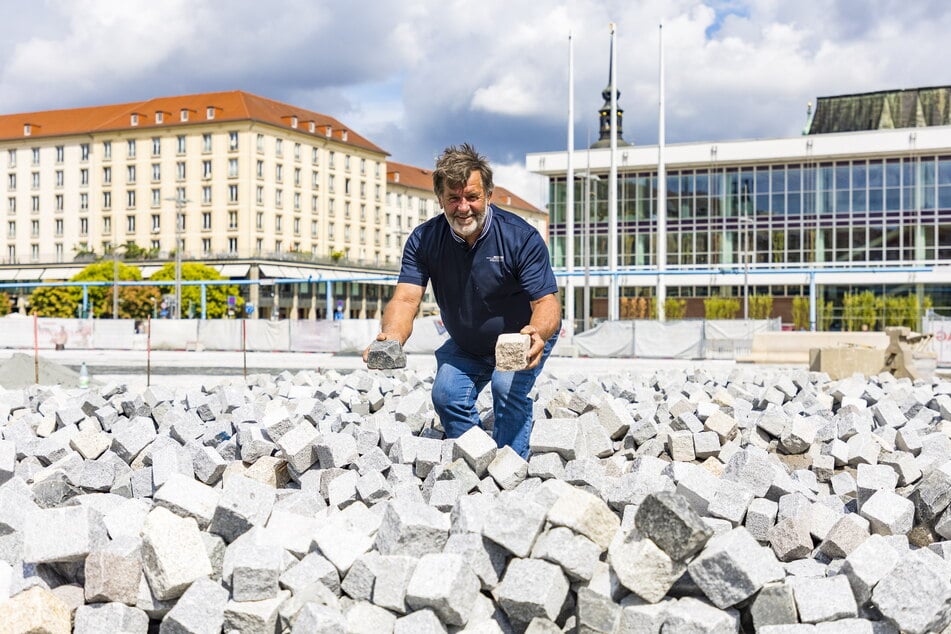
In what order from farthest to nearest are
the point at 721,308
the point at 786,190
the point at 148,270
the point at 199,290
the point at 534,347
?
1. the point at 148,270
2. the point at 199,290
3. the point at 786,190
4. the point at 721,308
5. the point at 534,347

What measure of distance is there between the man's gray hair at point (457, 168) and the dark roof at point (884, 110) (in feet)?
201

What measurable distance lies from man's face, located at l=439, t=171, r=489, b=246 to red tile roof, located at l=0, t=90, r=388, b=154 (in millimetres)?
89032

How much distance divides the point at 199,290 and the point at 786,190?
46630 mm

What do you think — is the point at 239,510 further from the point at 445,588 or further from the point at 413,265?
the point at 413,265

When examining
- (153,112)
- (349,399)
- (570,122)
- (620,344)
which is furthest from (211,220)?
(349,399)

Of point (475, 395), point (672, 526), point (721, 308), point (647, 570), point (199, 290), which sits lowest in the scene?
point (647, 570)

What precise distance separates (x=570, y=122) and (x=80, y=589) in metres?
44.2

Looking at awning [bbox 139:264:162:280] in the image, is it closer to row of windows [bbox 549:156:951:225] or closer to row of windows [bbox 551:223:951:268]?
row of windows [bbox 549:156:951:225]

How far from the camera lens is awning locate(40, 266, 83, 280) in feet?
302

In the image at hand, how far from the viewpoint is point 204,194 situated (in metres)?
92.1

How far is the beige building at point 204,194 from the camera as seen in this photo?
90.6 meters

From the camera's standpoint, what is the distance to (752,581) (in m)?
3.27

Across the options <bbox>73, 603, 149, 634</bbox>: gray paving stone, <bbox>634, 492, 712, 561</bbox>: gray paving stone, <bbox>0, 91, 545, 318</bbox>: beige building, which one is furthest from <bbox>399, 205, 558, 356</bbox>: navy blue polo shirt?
<bbox>0, 91, 545, 318</bbox>: beige building

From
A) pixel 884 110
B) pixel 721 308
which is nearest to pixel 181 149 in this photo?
pixel 721 308
